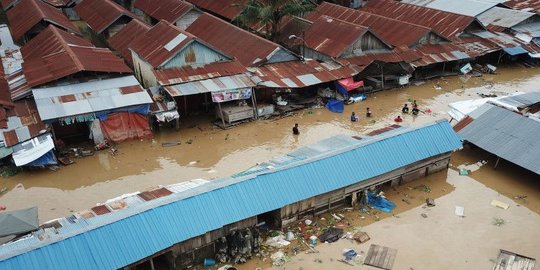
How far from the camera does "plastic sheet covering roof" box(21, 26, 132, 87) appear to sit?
78.3ft

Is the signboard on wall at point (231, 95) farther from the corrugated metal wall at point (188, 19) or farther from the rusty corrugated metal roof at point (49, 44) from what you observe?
the corrugated metal wall at point (188, 19)

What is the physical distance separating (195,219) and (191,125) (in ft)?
38.1

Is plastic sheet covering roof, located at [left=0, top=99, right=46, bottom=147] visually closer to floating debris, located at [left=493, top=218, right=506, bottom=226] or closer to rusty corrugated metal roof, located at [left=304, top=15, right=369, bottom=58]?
rusty corrugated metal roof, located at [left=304, top=15, right=369, bottom=58]

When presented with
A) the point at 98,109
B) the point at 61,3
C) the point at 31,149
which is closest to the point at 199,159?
the point at 98,109

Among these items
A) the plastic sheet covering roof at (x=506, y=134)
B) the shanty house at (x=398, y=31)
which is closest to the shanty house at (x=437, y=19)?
the shanty house at (x=398, y=31)

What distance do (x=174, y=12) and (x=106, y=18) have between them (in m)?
5.67

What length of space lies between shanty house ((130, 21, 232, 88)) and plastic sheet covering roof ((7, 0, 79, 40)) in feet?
37.5

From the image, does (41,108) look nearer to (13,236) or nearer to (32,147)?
(32,147)

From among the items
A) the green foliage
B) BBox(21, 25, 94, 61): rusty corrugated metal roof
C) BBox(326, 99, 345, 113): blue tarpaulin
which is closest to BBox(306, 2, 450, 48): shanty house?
the green foliage

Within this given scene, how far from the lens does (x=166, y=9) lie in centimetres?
3928

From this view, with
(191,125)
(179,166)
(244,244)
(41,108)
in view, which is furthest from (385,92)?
(41,108)

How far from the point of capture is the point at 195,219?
578 inches

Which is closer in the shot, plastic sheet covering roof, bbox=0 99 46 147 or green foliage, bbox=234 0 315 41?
plastic sheet covering roof, bbox=0 99 46 147

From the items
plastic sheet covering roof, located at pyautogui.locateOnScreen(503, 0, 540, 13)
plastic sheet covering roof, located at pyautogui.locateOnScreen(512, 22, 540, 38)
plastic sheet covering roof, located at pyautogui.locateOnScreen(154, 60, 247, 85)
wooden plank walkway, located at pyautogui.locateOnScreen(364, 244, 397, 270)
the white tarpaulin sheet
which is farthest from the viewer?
plastic sheet covering roof, located at pyautogui.locateOnScreen(503, 0, 540, 13)
